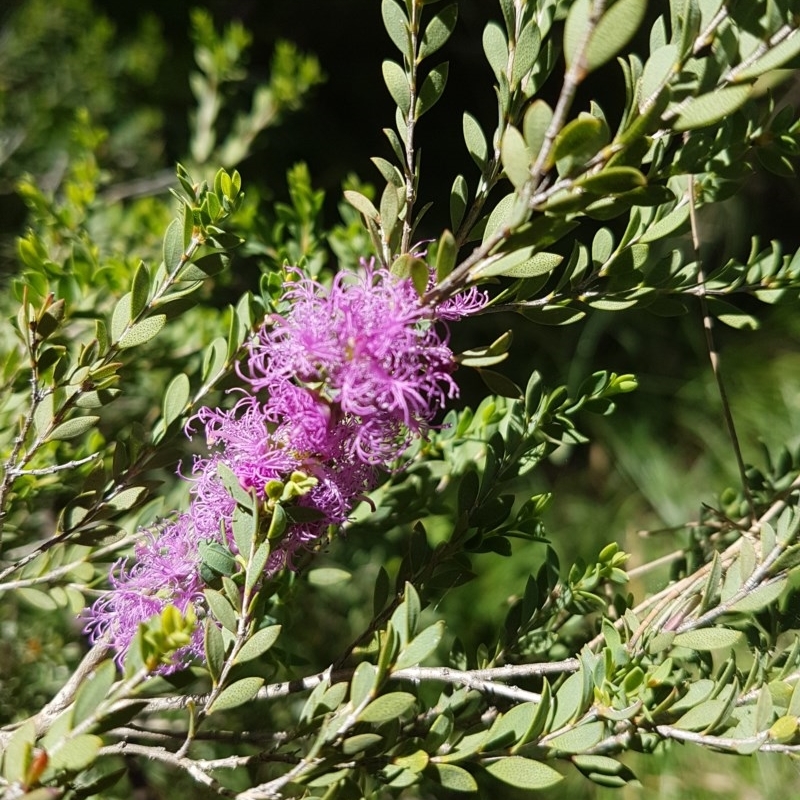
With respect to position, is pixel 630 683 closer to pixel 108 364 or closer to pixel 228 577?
pixel 228 577

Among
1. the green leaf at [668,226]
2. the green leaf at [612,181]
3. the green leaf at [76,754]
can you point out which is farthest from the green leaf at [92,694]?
the green leaf at [668,226]

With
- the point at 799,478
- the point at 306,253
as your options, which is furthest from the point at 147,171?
the point at 799,478

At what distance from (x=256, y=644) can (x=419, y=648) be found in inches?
4.2

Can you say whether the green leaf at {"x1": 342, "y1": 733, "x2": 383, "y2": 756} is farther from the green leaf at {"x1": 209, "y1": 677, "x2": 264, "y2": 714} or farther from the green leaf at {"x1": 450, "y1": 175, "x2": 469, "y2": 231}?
the green leaf at {"x1": 450, "y1": 175, "x2": 469, "y2": 231}

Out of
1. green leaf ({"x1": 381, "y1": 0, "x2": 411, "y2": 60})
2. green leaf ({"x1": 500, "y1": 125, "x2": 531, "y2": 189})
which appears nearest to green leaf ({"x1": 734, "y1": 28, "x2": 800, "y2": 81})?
green leaf ({"x1": 500, "y1": 125, "x2": 531, "y2": 189})

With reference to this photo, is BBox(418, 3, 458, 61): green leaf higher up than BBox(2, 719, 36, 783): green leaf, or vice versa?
BBox(418, 3, 458, 61): green leaf

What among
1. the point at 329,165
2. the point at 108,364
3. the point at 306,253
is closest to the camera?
the point at 108,364

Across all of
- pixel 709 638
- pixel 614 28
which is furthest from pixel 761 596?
pixel 614 28

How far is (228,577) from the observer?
50 centimetres

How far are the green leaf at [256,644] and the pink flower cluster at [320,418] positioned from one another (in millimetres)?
59

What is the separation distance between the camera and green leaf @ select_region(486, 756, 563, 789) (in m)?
0.44

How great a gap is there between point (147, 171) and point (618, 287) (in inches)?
50.9

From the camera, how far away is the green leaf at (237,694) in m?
0.46

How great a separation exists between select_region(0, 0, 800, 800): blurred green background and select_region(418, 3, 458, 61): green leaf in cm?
91
